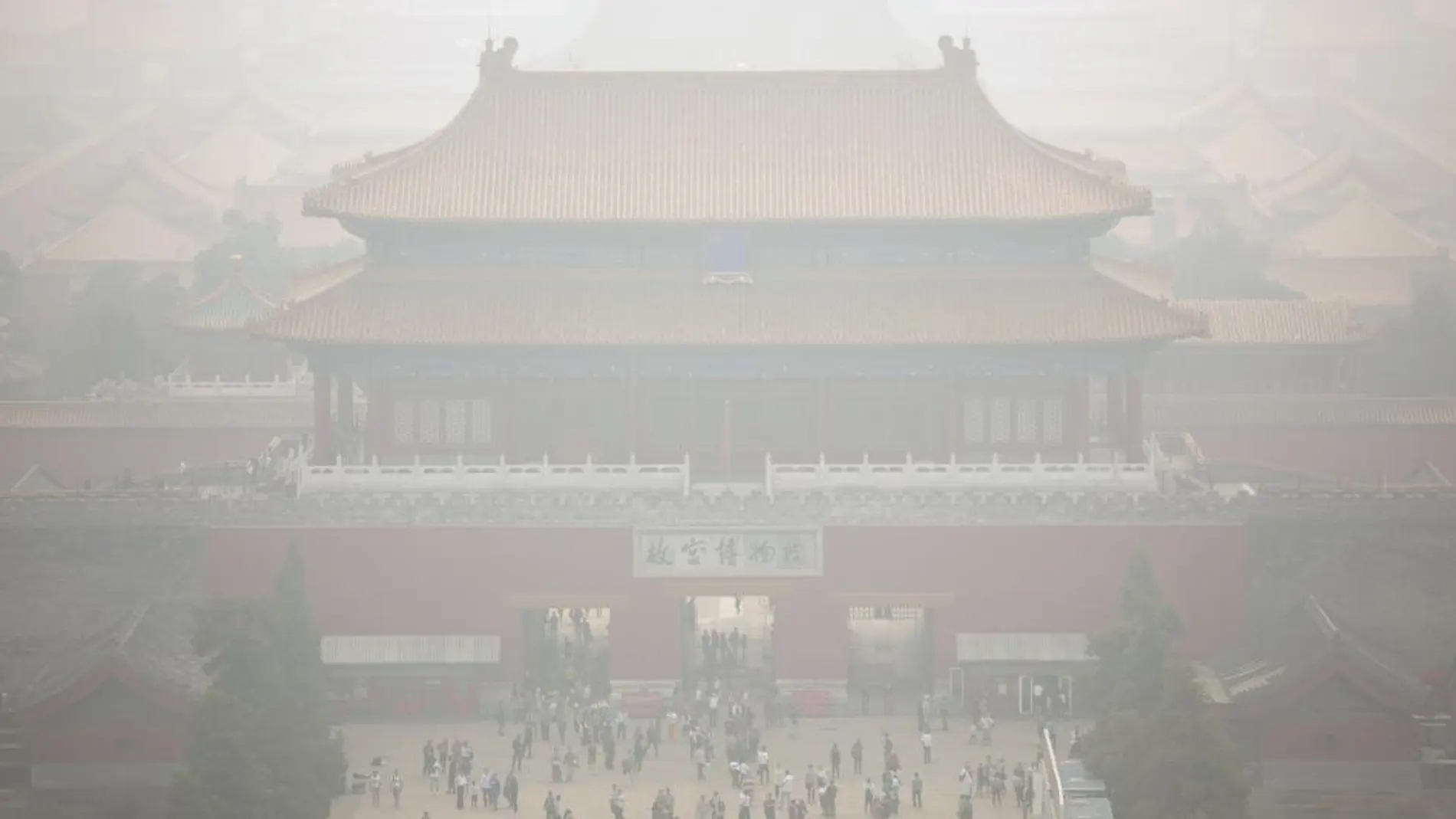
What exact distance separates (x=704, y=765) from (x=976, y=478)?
7.22 m

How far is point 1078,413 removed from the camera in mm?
41969

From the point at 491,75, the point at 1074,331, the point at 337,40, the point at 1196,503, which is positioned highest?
the point at 337,40

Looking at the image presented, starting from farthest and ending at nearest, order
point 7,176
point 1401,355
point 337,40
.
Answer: point 337,40 → point 7,176 → point 1401,355

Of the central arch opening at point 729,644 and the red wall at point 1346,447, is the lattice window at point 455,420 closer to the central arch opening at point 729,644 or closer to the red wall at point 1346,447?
the central arch opening at point 729,644

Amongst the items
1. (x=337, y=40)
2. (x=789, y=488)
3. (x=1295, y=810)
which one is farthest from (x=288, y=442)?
(x=337, y=40)

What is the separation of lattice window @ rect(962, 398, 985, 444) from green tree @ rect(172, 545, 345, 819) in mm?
11660

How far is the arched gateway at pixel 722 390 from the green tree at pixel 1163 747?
5155 mm

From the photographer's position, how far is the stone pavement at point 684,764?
113 ft

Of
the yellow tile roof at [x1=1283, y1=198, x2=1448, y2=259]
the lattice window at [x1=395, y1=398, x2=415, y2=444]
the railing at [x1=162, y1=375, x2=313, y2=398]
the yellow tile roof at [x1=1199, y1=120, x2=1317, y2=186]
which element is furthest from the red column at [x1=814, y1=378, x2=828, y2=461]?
the yellow tile roof at [x1=1199, y1=120, x2=1317, y2=186]

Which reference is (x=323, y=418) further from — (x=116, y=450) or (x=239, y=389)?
(x=116, y=450)

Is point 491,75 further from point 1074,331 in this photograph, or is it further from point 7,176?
point 7,176

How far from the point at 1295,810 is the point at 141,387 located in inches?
1082

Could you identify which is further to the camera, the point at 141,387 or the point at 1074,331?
the point at 141,387

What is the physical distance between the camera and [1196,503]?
39.9 meters
